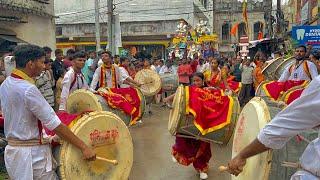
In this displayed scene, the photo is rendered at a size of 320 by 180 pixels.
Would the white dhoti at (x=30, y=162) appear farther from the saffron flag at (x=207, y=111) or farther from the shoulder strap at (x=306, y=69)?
the shoulder strap at (x=306, y=69)

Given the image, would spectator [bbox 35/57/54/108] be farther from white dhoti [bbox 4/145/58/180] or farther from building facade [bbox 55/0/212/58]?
building facade [bbox 55/0/212/58]

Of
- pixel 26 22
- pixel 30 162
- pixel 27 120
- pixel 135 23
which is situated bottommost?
pixel 30 162

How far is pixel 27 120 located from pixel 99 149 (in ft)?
2.71

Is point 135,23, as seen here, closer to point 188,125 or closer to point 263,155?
point 188,125

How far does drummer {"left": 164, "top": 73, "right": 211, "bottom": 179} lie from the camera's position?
5.88 metres

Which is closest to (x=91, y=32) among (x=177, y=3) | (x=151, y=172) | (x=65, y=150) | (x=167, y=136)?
(x=177, y=3)

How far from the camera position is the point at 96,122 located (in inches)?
151

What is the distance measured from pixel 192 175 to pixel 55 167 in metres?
2.96

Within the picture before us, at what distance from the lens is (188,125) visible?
5.31 metres

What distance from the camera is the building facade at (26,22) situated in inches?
805

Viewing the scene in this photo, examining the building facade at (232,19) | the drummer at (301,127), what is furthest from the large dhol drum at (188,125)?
the building facade at (232,19)

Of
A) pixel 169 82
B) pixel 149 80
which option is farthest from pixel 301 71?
pixel 169 82

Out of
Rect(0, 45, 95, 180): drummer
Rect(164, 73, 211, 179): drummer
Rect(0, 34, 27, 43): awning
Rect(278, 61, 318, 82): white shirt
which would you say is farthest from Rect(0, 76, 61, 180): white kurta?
Rect(0, 34, 27, 43): awning

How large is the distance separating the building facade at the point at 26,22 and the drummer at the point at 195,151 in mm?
16028
